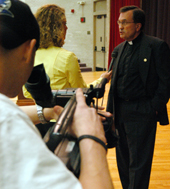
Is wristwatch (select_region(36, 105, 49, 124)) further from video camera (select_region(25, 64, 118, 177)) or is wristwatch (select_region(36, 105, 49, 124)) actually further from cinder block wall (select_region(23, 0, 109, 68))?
cinder block wall (select_region(23, 0, 109, 68))

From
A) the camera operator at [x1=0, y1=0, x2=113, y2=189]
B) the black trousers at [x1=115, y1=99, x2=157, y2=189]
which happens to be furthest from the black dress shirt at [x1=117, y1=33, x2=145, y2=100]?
the camera operator at [x1=0, y1=0, x2=113, y2=189]

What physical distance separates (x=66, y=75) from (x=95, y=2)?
10185mm

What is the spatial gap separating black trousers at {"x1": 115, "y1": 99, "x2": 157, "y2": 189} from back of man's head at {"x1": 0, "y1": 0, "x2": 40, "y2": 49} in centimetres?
193

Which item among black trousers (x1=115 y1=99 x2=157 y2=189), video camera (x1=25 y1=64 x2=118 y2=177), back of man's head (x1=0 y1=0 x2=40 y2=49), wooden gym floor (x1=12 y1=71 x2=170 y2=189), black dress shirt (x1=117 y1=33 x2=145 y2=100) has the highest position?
back of man's head (x1=0 y1=0 x2=40 y2=49)

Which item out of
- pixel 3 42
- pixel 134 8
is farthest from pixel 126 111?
pixel 3 42

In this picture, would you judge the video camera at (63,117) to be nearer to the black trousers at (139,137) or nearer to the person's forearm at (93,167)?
the person's forearm at (93,167)

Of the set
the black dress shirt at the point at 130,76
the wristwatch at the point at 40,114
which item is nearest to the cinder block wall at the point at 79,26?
the black dress shirt at the point at 130,76

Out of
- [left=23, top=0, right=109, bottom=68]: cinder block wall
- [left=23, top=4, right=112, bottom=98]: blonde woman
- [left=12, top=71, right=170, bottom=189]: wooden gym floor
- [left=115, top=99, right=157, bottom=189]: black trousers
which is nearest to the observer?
[left=23, top=4, right=112, bottom=98]: blonde woman

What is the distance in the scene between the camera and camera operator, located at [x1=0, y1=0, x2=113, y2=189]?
35 cm

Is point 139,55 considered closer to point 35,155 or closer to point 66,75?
point 66,75

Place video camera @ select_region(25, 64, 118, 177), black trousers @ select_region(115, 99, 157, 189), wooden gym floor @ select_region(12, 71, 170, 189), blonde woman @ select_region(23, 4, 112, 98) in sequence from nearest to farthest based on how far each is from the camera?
video camera @ select_region(25, 64, 118, 177) → blonde woman @ select_region(23, 4, 112, 98) → black trousers @ select_region(115, 99, 157, 189) → wooden gym floor @ select_region(12, 71, 170, 189)

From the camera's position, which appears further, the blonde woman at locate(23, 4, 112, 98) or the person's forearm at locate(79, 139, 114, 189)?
the blonde woman at locate(23, 4, 112, 98)

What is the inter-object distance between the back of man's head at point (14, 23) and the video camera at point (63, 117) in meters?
0.18

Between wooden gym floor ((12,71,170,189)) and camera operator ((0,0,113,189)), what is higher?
camera operator ((0,0,113,189))
